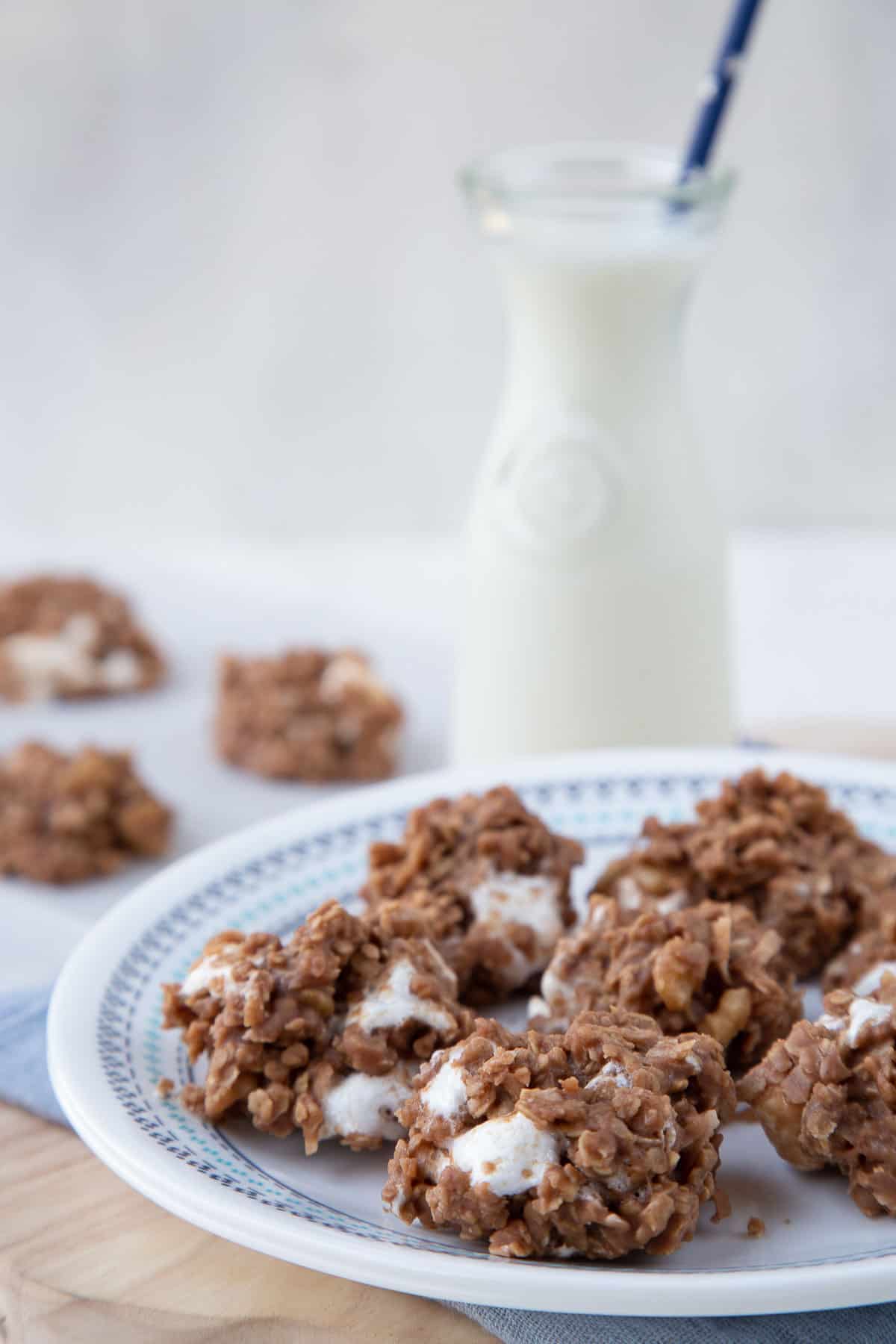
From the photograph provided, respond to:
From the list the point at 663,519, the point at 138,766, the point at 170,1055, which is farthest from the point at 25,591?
the point at 170,1055

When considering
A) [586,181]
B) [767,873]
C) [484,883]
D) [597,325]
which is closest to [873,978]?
[767,873]

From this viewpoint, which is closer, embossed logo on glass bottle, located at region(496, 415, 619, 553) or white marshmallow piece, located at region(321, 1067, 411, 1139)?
white marshmallow piece, located at region(321, 1067, 411, 1139)

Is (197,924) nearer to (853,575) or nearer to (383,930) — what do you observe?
(383,930)

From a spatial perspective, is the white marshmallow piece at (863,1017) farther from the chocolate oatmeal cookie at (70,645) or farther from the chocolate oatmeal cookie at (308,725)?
the chocolate oatmeal cookie at (70,645)

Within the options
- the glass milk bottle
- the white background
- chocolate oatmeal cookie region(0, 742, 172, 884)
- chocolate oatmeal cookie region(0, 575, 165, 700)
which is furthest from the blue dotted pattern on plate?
the white background

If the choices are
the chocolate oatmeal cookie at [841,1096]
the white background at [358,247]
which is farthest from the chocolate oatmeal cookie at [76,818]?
the white background at [358,247]

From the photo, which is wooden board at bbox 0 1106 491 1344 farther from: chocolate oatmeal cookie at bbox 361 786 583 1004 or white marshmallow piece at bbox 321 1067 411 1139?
chocolate oatmeal cookie at bbox 361 786 583 1004

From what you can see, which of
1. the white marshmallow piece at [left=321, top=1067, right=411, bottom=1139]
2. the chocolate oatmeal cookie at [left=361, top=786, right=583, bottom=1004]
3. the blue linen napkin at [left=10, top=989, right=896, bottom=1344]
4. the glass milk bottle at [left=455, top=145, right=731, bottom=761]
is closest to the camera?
the blue linen napkin at [left=10, top=989, right=896, bottom=1344]

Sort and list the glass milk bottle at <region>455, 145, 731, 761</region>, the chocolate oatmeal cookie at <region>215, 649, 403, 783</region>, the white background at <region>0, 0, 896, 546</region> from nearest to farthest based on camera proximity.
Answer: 1. the glass milk bottle at <region>455, 145, 731, 761</region>
2. the chocolate oatmeal cookie at <region>215, 649, 403, 783</region>
3. the white background at <region>0, 0, 896, 546</region>
